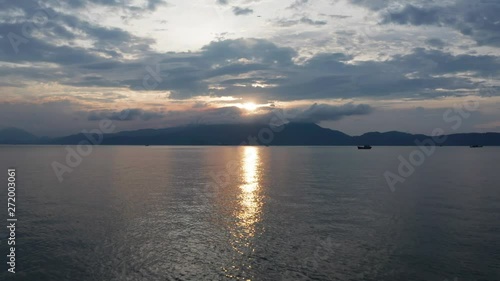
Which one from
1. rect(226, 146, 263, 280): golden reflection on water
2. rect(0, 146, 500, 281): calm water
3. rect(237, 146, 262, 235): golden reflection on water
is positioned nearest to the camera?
rect(0, 146, 500, 281): calm water

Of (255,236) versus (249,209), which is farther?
(249,209)

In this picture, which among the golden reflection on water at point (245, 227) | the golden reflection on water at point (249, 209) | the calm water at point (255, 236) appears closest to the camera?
the calm water at point (255, 236)

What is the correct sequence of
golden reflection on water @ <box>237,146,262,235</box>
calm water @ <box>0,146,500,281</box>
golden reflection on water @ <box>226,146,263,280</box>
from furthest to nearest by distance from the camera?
golden reflection on water @ <box>237,146,262,235</box>
golden reflection on water @ <box>226,146,263,280</box>
calm water @ <box>0,146,500,281</box>

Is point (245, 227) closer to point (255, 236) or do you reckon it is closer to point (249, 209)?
point (255, 236)

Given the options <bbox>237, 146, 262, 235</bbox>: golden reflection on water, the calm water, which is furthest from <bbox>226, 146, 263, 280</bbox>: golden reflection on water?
the calm water

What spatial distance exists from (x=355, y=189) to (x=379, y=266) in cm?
5531

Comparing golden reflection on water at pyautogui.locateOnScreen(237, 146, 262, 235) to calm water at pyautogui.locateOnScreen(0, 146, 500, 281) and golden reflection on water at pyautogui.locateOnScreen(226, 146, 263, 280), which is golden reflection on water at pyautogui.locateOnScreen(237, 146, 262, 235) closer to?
golden reflection on water at pyautogui.locateOnScreen(226, 146, 263, 280)

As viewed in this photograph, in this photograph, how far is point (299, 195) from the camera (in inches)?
3071

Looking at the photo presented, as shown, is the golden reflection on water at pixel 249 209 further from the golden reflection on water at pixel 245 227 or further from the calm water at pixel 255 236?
the calm water at pixel 255 236

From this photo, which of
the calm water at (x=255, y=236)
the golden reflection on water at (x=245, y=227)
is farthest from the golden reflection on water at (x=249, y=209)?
the calm water at (x=255, y=236)

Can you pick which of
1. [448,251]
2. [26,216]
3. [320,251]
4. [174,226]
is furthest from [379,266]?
[26,216]

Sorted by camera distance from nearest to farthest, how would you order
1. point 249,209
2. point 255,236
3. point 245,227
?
point 255,236 < point 245,227 < point 249,209

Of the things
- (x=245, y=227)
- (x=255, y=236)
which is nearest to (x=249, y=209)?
(x=245, y=227)

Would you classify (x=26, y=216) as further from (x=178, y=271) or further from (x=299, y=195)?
(x=299, y=195)
